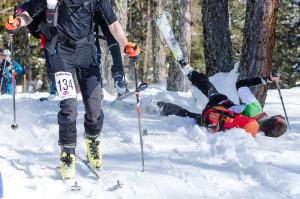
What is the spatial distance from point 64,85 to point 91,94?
37 centimetres

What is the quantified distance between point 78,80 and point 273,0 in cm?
440

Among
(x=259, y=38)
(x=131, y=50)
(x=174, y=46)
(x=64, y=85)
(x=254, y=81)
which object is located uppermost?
(x=131, y=50)

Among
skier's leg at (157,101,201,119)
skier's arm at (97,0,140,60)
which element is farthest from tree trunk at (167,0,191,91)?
skier's arm at (97,0,140,60)

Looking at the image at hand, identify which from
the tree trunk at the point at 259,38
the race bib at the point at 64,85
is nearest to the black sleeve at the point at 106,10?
the race bib at the point at 64,85

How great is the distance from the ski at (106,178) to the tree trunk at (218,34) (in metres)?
5.81

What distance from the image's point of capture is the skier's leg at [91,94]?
17.1 ft

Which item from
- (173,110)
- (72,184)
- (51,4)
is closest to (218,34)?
(173,110)

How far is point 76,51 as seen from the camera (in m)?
5.12

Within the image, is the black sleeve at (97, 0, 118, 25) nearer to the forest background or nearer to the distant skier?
the distant skier

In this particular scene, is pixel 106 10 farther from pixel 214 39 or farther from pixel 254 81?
pixel 214 39

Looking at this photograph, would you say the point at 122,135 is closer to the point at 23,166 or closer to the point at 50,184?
the point at 23,166

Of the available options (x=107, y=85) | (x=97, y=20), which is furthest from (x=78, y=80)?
(x=107, y=85)

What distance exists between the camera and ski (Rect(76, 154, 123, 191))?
190 inches

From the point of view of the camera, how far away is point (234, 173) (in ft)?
17.7
